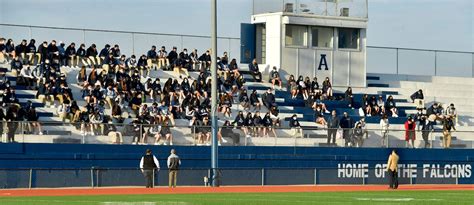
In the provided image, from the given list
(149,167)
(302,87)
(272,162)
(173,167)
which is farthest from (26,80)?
(302,87)

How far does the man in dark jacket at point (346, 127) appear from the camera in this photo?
50.7 meters

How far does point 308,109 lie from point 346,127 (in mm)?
4047

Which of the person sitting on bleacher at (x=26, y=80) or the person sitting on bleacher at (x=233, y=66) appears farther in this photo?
the person sitting on bleacher at (x=233, y=66)

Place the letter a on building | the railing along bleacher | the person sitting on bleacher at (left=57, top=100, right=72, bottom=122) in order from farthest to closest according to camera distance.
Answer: the letter a on building
the person sitting on bleacher at (left=57, top=100, right=72, bottom=122)
the railing along bleacher

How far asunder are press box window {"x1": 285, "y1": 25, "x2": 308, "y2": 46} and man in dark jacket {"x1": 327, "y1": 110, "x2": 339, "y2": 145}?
8233mm

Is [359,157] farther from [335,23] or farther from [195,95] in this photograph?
[335,23]

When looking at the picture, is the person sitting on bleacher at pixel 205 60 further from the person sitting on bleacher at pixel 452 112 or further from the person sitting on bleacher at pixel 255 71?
the person sitting on bleacher at pixel 452 112

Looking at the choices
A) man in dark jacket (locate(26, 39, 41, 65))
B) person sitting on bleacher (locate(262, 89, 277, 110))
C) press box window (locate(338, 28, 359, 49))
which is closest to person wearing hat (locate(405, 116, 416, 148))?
person sitting on bleacher (locate(262, 89, 277, 110))

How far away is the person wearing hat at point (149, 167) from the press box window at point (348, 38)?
20038 mm

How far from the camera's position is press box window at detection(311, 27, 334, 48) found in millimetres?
60906

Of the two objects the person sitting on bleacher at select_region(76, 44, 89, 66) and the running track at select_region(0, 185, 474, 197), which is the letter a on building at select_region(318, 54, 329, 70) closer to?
the person sitting on bleacher at select_region(76, 44, 89, 66)

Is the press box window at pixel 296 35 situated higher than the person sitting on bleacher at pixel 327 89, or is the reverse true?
the press box window at pixel 296 35

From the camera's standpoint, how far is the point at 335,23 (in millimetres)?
60781

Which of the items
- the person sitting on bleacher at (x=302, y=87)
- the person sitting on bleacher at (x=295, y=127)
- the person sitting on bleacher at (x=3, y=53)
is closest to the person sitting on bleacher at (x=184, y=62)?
the person sitting on bleacher at (x=302, y=87)
